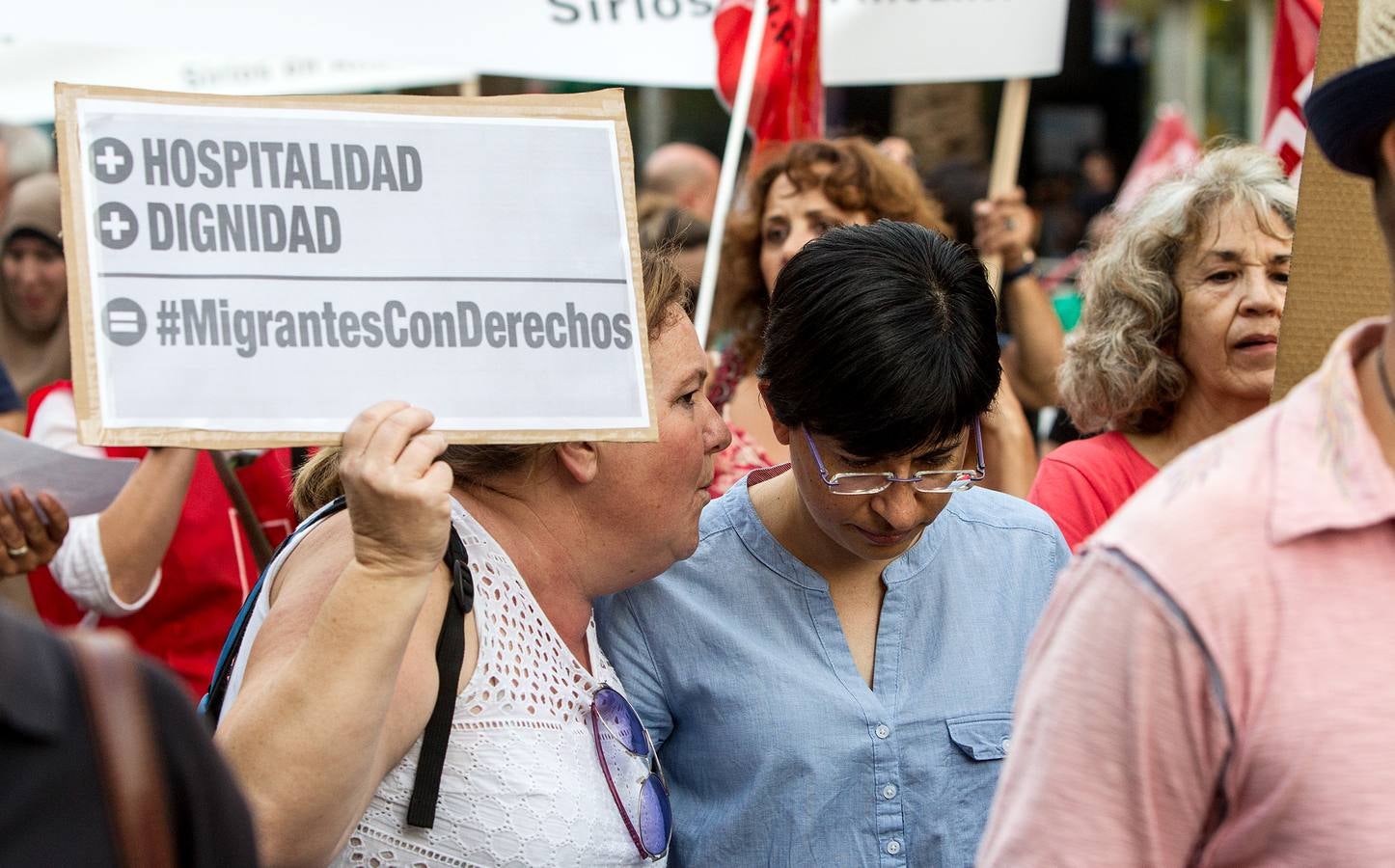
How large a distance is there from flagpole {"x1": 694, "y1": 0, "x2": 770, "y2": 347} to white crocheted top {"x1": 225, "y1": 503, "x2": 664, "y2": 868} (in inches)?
76.9

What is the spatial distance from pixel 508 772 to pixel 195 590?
1754 millimetres

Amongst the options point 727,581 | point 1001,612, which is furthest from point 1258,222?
point 727,581

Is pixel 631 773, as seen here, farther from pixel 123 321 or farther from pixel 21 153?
pixel 21 153

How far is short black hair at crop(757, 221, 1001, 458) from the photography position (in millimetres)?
2158

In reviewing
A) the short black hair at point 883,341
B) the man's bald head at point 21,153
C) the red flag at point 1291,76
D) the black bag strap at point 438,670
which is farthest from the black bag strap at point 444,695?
the man's bald head at point 21,153

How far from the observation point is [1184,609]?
1.25 m

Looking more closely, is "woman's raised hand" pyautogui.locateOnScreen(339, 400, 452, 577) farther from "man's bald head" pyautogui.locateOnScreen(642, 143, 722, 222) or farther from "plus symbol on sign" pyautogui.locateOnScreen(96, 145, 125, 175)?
"man's bald head" pyautogui.locateOnScreen(642, 143, 722, 222)

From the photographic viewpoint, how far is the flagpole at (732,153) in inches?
158

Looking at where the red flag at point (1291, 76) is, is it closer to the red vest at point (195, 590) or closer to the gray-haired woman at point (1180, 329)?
the gray-haired woman at point (1180, 329)

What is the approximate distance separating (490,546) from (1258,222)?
1.75 m

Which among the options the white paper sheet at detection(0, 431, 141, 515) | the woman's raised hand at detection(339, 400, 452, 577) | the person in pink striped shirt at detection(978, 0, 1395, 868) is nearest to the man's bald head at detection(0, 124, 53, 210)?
the white paper sheet at detection(0, 431, 141, 515)

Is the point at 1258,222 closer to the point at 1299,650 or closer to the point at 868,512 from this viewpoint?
the point at 868,512

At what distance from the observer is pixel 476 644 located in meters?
1.97

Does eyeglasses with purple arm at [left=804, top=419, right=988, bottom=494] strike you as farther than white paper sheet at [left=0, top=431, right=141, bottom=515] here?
No
